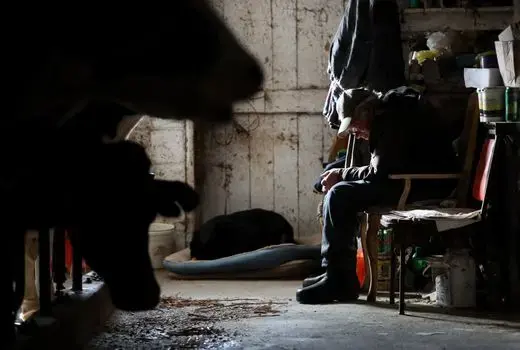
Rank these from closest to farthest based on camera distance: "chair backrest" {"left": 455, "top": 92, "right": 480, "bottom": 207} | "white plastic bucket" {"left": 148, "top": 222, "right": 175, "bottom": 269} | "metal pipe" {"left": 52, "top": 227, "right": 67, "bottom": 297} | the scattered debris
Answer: "metal pipe" {"left": 52, "top": 227, "right": 67, "bottom": 297}, the scattered debris, "chair backrest" {"left": 455, "top": 92, "right": 480, "bottom": 207}, "white plastic bucket" {"left": 148, "top": 222, "right": 175, "bottom": 269}

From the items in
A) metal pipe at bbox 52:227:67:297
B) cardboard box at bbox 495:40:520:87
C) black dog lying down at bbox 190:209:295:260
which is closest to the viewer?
metal pipe at bbox 52:227:67:297

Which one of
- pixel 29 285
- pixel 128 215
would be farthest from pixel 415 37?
pixel 128 215

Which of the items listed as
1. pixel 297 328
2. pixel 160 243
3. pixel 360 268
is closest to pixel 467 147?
pixel 360 268

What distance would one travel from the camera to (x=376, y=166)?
15.5ft

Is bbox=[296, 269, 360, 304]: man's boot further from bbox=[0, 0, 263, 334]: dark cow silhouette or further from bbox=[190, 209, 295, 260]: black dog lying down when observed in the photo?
bbox=[0, 0, 263, 334]: dark cow silhouette

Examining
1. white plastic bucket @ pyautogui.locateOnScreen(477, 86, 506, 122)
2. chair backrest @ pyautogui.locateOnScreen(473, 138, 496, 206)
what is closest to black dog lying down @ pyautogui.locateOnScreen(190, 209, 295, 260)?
chair backrest @ pyautogui.locateOnScreen(473, 138, 496, 206)

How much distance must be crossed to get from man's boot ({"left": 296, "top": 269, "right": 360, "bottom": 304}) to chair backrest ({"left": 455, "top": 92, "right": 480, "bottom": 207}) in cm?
71

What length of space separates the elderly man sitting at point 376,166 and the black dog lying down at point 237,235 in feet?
4.24

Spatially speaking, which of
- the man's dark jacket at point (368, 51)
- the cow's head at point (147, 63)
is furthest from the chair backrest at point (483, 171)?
the cow's head at point (147, 63)

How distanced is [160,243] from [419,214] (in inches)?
99.1

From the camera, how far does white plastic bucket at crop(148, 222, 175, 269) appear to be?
6.38 meters

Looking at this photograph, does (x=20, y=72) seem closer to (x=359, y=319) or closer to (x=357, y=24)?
(x=359, y=319)

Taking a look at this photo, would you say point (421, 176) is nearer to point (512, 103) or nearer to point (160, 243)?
point (512, 103)

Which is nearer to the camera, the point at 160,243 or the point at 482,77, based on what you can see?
the point at 482,77
